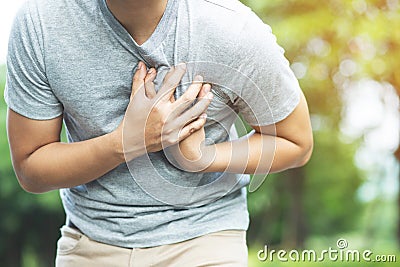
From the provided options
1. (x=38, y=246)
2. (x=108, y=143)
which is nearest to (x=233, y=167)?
(x=108, y=143)

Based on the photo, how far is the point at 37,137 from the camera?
120 centimetres

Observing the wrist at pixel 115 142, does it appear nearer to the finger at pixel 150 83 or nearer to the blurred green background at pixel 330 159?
the finger at pixel 150 83

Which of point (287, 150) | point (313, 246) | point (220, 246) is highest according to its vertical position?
point (287, 150)

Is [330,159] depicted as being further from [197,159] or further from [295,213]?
[197,159]

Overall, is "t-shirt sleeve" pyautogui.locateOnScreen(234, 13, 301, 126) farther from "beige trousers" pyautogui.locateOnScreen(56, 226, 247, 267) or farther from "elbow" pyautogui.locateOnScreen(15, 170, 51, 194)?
"elbow" pyautogui.locateOnScreen(15, 170, 51, 194)

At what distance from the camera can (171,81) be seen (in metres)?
1.13

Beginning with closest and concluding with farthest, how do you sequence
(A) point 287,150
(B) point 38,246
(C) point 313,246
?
(A) point 287,150 → (B) point 38,246 → (C) point 313,246

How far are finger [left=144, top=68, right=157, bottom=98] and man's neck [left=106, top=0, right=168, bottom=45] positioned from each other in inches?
1.9

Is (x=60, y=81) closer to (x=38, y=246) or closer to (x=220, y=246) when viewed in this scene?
(x=220, y=246)

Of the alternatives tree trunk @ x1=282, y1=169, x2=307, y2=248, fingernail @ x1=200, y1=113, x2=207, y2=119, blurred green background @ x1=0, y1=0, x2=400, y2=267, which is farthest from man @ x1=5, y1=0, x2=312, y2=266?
tree trunk @ x1=282, y1=169, x2=307, y2=248

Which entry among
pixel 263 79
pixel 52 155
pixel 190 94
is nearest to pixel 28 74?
pixel 52 155

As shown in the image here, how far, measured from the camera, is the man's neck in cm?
109

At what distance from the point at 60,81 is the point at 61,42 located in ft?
0.20

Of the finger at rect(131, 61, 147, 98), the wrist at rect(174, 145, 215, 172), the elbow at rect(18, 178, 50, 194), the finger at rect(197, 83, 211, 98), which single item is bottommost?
the elbow at rect(18, 178, 50, 194)
